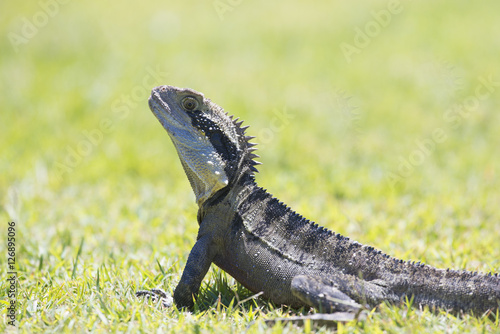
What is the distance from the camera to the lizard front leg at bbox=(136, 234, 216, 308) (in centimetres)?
386

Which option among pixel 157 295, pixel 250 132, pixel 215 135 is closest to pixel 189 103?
pixel 215 135

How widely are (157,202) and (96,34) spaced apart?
7445mm

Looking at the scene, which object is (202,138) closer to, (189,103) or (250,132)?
(189,103)

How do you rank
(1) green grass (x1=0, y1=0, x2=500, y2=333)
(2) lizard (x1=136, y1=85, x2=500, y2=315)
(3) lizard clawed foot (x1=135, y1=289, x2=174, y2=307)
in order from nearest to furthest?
(2) lizard (x1=136, y1=85, x2=500, y2=315) < (3) lizard clawed foot (x1=135, y1=289, x2=174, y2=307) < (1) green grass (x1=0, y1=0, x2=500, y2=333)

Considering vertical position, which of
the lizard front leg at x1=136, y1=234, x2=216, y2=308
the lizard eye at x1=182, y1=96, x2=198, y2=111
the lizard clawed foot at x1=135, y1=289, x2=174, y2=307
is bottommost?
the lizard clawed foot at x1=135, y1=289, x2=174, y2=307

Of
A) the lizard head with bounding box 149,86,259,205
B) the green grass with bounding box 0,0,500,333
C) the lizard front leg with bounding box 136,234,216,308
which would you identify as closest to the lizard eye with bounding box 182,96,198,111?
the lizard head with bounding box 149,86,259,205

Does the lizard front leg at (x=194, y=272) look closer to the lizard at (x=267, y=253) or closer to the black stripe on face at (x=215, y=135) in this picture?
the lizard at (x=267, y=253)

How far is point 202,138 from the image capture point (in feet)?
13.4

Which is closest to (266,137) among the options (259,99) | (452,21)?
(259,99)

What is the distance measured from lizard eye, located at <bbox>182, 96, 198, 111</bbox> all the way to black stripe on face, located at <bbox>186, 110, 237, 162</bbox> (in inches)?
1.3

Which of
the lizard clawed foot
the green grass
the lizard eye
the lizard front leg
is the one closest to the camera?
the lizard front leg

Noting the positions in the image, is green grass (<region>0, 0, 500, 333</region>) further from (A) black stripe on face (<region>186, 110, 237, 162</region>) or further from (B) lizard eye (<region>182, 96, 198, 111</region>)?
(B) lizard eye (<region>182, 96, 198, 111</region>)

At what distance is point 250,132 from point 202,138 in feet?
17.4

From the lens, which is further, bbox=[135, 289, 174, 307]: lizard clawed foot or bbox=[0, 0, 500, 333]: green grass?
bbox=[0, 0, 500, 333]: green grass
